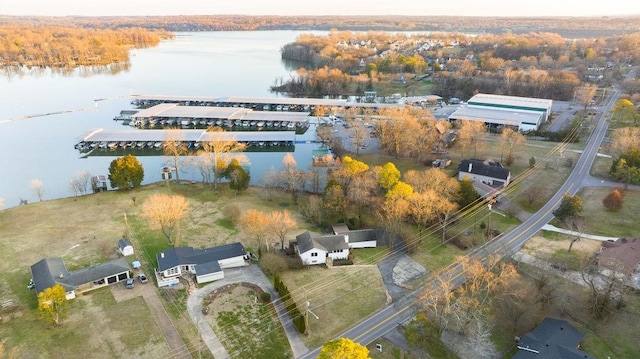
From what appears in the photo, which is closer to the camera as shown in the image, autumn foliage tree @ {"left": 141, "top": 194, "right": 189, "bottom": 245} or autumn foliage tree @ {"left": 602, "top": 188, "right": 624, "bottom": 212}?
autumn foliage tree @ {"left": 141, "top": 194, "right": 189, "bottom": 245}

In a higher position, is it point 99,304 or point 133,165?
point 133,165

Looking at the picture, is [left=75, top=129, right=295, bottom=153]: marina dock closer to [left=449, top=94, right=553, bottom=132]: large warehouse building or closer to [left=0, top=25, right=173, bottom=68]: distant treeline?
[left=449, top=94, right=553, bottom=132]: large warehouse building

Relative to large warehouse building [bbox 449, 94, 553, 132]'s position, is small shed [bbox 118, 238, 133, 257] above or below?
below

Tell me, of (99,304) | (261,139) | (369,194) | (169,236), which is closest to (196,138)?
(261,139)

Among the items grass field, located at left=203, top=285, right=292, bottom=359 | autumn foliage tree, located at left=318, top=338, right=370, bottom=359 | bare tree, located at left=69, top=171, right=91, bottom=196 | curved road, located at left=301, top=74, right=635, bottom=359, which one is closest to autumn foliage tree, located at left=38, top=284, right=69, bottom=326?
grass field, located at left=203, top=285, right=292, bottom=359

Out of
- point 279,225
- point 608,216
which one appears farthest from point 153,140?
point 608,216

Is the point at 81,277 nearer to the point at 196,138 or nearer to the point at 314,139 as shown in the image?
the point at 196,138
